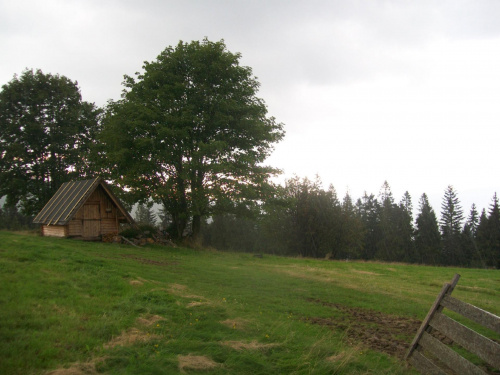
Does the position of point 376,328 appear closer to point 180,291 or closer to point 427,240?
point 180,291

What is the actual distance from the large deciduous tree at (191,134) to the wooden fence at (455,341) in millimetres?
19397

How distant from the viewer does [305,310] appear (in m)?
10.1

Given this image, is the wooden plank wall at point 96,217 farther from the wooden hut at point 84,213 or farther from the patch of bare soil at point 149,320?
the patch of bare soil at point 149,320

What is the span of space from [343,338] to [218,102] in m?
22.2

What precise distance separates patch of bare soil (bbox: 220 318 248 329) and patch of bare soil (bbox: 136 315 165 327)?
52.5 inches

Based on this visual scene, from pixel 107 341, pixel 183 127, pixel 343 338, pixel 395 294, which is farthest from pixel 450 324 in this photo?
pixel 183 127

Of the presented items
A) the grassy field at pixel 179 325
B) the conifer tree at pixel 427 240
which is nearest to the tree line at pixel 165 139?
the grassy field at pixel 179 325

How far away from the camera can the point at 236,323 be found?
743 cm

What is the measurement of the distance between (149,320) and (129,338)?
3.42 ft

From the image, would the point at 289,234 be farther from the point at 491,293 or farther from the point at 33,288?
the point at 33,288

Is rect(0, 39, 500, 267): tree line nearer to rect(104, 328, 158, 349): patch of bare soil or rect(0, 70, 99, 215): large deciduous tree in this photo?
rect(0, 70, 99, 215): large deciduous tree

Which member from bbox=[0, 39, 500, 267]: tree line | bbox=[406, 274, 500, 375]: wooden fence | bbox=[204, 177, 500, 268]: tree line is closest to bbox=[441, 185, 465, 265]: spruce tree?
bbox=[204, 177, 500, 268]: tree line

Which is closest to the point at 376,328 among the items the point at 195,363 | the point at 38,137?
the point at 195,363

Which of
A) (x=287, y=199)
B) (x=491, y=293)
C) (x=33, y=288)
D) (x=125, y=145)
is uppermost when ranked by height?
(x=125, y=145)
